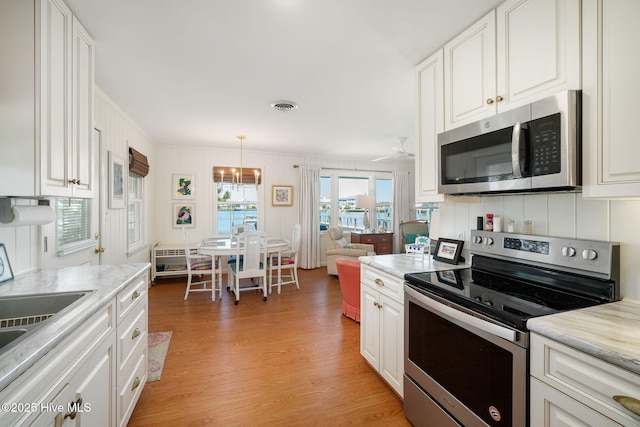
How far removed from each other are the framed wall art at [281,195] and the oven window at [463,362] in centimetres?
444

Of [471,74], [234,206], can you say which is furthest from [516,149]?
[234,206]

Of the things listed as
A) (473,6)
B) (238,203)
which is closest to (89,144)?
(473,6)

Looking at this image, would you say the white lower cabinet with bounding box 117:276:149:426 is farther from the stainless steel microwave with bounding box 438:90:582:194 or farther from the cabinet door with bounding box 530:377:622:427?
the stainless steel microwave with bounding box 438:90:582:194

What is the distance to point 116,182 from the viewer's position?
326cm

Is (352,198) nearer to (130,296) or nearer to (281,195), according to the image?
(281,195)

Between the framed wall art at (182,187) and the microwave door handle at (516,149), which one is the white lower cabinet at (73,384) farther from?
the framed wall art at (182,187)

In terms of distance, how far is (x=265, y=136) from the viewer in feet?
14.7

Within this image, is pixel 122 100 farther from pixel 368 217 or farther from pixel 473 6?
pixel 368 217

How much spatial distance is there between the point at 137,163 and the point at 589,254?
15.0ft

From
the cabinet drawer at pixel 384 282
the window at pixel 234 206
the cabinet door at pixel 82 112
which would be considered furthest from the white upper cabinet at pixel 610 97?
the window at pixel 234 206

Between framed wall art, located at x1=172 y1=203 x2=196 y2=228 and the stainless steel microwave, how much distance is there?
4.78 m

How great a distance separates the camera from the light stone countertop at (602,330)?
78 cm

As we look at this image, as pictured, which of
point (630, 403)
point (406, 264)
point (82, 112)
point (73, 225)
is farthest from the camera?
point (73, 225)

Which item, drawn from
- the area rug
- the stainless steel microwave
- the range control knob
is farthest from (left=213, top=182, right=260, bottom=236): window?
the range control knob
